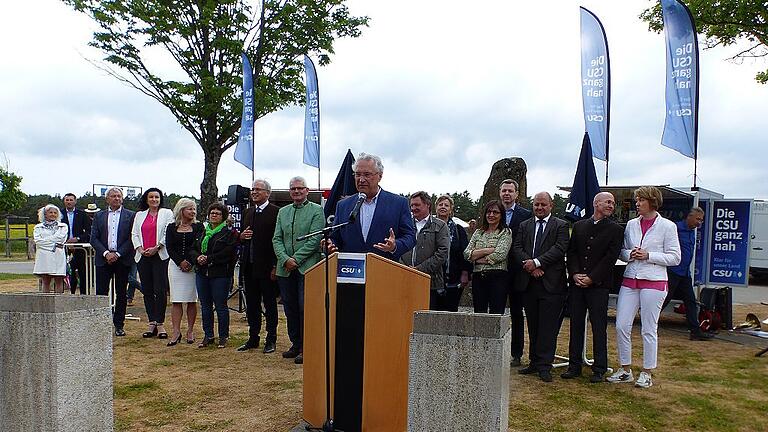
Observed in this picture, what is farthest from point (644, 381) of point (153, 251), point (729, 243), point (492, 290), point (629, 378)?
point (153, 251)

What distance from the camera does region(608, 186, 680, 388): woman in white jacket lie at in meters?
5.32

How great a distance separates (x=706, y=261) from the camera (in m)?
9.34

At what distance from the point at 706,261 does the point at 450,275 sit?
5356mm

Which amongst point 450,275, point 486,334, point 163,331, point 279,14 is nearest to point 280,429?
point 486,334

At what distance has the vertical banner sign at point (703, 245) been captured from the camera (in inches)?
368

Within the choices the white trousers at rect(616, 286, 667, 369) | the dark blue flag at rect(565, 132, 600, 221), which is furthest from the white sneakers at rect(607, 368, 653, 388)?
the dark blue flag at rect(565, 132, 600, 221)

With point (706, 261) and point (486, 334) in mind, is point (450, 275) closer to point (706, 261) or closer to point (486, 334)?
point (486, 334)

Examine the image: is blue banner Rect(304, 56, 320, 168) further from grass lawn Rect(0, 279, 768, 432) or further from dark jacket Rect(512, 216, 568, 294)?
dark jacket Rect(512, 216, 568, 294)

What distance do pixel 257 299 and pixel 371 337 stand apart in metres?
3.43

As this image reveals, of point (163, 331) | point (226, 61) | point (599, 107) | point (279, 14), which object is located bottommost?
point (163, 331)

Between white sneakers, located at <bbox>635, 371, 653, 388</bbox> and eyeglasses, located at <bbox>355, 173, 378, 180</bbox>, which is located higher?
eyeglasses, located at <bbox>355, 173, 378, 180</bbox>

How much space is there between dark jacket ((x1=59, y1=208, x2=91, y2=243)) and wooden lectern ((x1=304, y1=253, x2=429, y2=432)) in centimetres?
777

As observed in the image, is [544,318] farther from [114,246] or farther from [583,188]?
[114,246]

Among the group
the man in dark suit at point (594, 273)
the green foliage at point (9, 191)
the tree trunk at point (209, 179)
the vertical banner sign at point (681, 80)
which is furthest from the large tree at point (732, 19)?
the green foliage at point (9, 191)
